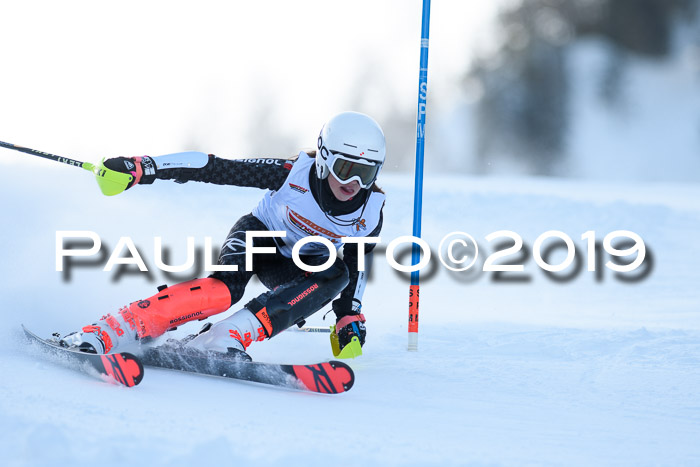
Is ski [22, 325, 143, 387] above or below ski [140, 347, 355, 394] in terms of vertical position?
above

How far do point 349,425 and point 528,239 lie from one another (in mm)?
5665

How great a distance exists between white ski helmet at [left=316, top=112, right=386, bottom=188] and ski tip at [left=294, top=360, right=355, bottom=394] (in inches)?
36.4

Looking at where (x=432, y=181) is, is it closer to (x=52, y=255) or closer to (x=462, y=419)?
(x=52, y=255)

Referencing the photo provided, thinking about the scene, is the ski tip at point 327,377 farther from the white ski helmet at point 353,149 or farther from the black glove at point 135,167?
the black glove at point 135,167

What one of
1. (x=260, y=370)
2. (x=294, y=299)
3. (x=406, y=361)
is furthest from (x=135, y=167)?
(x=406, y=361)

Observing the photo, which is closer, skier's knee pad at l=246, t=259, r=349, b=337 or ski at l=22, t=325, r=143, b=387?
ski at l=22, t=325, r=143, b=387

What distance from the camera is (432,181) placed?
31.0 ft

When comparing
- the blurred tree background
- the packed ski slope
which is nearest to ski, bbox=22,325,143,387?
the packed ski slope

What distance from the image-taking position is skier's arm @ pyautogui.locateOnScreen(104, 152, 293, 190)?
3330mm

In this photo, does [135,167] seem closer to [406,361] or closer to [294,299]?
[294,299]

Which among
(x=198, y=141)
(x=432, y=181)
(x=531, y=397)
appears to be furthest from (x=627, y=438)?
(x=198, y=141)
